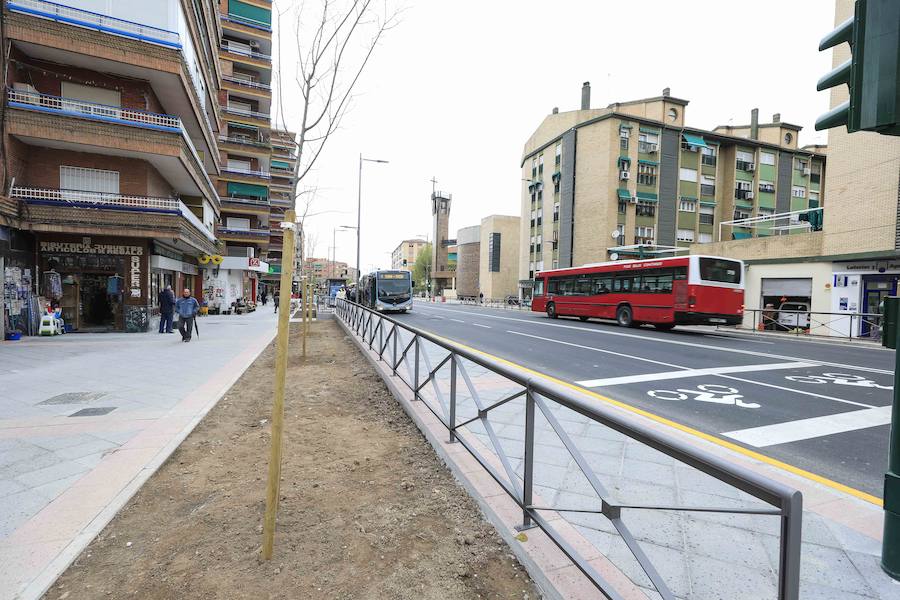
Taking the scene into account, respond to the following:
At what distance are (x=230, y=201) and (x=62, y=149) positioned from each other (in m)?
22.3

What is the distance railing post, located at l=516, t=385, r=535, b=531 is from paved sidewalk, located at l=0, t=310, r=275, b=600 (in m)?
2.54

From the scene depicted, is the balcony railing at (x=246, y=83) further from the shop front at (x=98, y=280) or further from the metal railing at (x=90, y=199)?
the shop front at (x=98, y=280)

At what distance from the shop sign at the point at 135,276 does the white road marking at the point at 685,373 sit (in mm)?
15799

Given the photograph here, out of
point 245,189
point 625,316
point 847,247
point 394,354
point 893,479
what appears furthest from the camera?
point 245,189

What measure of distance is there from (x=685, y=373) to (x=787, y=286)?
56.5ft

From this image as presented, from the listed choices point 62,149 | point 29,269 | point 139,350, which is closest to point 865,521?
point 139,350

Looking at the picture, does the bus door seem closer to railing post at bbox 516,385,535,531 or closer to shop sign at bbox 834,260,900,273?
shop sign at bbox 834,260,900,273

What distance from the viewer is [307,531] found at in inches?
104

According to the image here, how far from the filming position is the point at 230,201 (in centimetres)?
3569

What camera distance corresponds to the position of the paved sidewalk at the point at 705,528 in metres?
2.14

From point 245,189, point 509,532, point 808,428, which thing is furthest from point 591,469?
point 245,189

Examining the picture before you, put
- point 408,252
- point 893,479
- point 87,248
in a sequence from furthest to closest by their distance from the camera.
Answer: point 408,252, point 87,248, point 893,479

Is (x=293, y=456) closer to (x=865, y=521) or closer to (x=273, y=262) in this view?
(x=865, y=521)

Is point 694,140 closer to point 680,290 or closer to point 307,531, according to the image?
point 680,290
